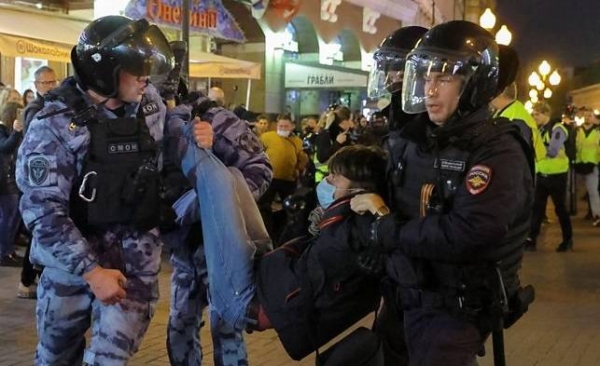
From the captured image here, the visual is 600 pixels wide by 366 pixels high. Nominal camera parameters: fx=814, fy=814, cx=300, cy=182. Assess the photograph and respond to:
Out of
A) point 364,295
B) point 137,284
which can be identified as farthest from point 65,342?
point 364,295

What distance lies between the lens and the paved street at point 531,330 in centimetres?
569

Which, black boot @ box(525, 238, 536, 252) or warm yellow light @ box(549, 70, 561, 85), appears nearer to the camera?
black boot @ box(525, 238, 536, 252)

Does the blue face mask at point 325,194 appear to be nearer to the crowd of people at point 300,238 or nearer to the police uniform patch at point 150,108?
the crowd of people at point 300,238

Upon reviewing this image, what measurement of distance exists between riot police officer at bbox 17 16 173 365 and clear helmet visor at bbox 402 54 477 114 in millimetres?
1070

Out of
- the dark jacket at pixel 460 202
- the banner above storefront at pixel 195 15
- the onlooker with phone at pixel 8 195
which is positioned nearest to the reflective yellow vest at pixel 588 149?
the banner above storefront at pixel 195 15

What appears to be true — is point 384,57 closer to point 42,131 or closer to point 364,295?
point 364,295

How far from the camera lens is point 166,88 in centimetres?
385

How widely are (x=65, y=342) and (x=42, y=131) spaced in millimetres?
871

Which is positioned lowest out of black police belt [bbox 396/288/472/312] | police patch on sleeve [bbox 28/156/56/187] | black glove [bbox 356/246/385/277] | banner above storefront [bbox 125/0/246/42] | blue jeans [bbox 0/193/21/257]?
blue jeans [bbox 0/193/21/257]

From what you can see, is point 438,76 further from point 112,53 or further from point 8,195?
point 8,195

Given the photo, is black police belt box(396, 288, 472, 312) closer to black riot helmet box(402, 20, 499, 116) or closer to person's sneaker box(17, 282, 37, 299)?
black riot helmet box(402, 20, 499, 116)

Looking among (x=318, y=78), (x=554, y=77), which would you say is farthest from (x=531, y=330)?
(x=554, y=77)

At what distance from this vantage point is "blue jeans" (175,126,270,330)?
314 cm

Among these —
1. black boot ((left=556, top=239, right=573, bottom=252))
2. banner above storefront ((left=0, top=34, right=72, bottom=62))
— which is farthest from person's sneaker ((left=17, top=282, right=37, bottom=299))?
black boot ((left=556, top=239, right=573, bottom=252))
